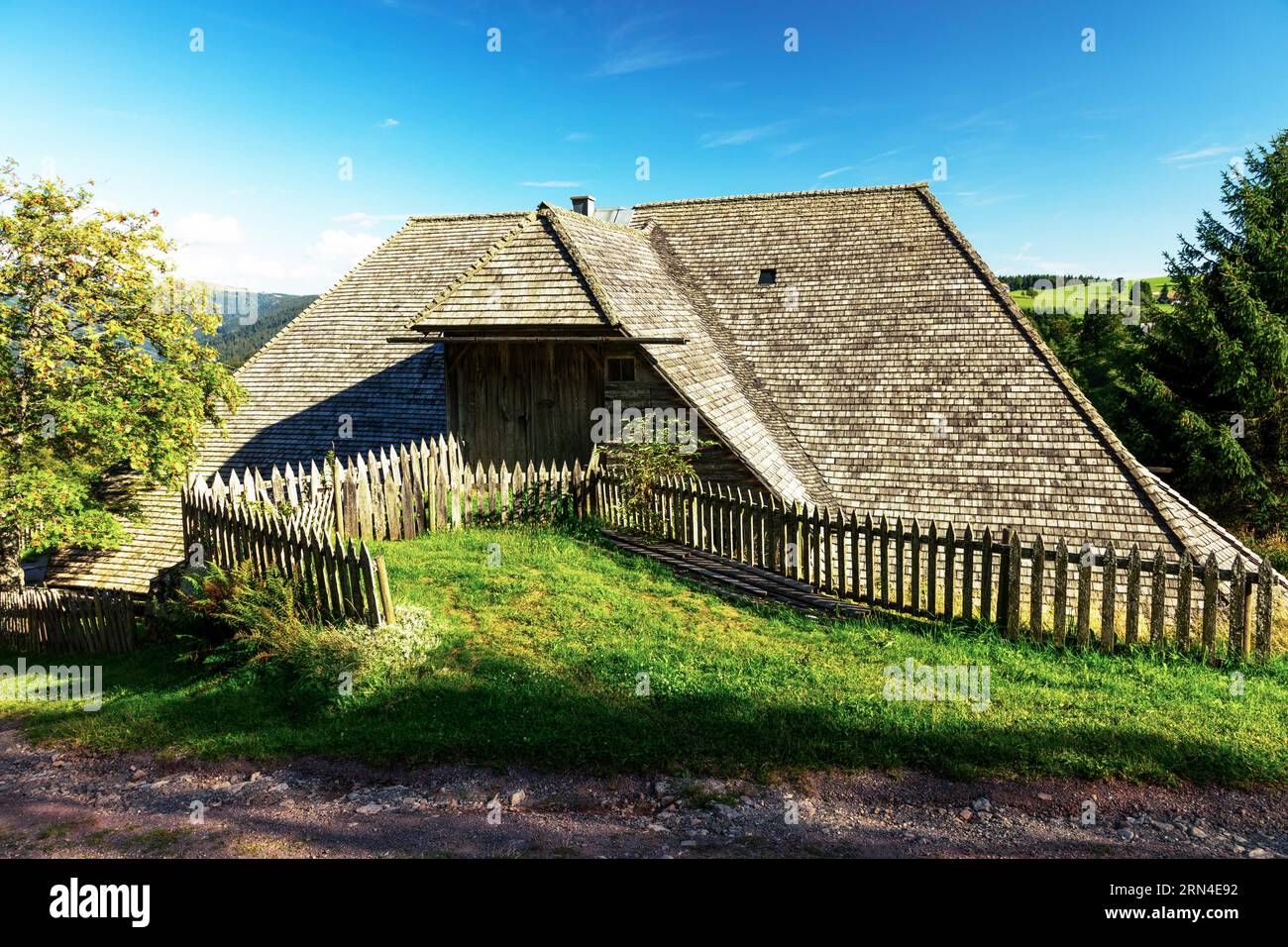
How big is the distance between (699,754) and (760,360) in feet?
42.7

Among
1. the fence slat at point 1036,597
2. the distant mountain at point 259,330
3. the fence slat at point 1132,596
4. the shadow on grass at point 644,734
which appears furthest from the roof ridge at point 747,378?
the distant mountain at point 259,330

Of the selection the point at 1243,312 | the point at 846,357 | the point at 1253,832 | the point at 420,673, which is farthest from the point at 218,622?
the point at 1243,312

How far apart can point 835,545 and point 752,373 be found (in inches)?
283

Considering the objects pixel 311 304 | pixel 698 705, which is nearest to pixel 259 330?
pixel 311 304

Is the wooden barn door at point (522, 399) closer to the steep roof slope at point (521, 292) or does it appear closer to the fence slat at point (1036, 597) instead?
the steep roof slope at point (521, 292)

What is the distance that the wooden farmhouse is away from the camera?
13.7 metres

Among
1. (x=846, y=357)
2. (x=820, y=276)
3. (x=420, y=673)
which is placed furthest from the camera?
(x=820, y=276)

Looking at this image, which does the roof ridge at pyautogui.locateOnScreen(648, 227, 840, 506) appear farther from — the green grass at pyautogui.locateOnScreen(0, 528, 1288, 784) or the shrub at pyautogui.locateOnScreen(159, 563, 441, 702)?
the shrub at pyautogui.locateOnScreen(159, 563, 441, 702)

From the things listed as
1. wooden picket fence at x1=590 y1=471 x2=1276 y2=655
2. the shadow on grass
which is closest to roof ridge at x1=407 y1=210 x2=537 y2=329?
wooden picket fence at x1=590 y1=471 x2=1276 y2=655

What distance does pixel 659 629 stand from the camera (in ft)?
27.2

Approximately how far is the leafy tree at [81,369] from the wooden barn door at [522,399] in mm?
7334

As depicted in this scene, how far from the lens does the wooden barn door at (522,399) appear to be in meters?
14.3

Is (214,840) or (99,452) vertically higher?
(99,452)
